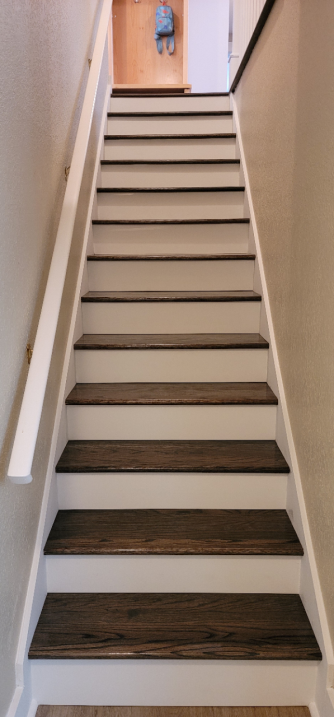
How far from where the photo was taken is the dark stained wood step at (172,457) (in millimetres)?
1637

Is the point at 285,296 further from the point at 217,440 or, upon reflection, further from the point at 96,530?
the point at 96,530

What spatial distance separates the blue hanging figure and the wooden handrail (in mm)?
2479

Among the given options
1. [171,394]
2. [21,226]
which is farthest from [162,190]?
[21,226]

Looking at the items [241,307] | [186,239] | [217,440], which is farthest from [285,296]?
[186,239]

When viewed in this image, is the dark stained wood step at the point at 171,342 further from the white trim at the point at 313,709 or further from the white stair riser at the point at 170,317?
the white trim at the point at 313,709

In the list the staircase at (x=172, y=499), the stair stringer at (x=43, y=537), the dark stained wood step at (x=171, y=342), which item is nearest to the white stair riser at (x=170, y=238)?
the staircase at (x=172, y=499)

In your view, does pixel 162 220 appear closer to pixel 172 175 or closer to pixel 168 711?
pixel 172 175

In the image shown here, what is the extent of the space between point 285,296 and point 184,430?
1.93 ft

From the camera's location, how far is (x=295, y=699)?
139 cm

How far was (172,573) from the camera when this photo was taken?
1530 mm

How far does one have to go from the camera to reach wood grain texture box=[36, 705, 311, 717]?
1357mm

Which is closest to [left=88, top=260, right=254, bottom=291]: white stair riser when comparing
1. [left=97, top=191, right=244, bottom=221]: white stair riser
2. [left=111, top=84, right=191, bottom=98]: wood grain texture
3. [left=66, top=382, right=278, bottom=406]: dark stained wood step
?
[left=97, top=191, right=244, bottom=221]: white stair riser

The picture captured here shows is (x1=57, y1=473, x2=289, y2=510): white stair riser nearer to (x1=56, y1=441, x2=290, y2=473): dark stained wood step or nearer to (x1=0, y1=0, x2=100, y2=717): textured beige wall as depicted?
(x1=56, y1=441, x2=290, y2=473): dark stained wood step

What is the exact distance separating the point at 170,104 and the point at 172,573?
9.24 ft
